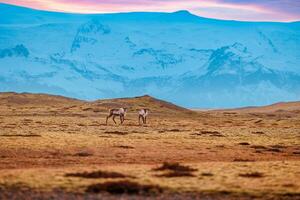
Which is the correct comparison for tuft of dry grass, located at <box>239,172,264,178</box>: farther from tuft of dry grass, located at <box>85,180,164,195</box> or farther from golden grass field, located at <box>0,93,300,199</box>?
tuft of dry grass, located at <box>85,180,164,195</box>

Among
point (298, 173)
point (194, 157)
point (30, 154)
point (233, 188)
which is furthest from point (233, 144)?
point (233, 188)

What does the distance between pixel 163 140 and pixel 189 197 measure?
31017mm

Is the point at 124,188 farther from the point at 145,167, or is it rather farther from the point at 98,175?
the point at 145,167

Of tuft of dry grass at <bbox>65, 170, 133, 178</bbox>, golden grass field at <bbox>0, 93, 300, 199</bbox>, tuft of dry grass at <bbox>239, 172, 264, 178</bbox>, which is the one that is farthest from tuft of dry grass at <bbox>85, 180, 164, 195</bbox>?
tuft of dry grass at <bbox>239, 172, 264, 178</bbox>

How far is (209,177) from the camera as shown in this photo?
27734mm

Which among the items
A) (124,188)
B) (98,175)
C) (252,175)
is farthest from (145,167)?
(124,188)

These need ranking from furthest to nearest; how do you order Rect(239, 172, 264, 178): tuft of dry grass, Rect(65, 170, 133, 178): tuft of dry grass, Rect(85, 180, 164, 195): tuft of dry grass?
Rect(239, 172, 264, 178): tuft of dry grass, Rect(65, 170, 133, 178): tuft of dry grass, Rect(85, 180, 164, 195): tuft of dry grass

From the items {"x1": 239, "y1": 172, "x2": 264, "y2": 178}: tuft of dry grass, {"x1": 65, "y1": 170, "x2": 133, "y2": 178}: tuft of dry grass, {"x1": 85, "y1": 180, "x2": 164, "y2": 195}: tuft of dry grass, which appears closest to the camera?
{"x1": 85, "y1": 180, "x2": 164, "y2": 195}: tuft of dry grass

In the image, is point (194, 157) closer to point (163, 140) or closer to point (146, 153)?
point (146, 153)

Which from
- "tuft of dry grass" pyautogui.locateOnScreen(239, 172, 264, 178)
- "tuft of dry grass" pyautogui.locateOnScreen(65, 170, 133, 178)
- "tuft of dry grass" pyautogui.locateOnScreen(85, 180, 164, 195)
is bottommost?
"tuft of dry grass" pyautogui.locateOnScreen(85, 180, 164, 195)

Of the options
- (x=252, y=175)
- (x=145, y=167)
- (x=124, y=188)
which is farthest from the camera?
(x=145, y=167)

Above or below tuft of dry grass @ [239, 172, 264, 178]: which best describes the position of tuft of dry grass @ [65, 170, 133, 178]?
above

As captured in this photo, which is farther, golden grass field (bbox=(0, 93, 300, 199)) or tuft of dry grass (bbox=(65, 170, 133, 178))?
tuft of dry grass (bbox=(65, 170, 133, 178))

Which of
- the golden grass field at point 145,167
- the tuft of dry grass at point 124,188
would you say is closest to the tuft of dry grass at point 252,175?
the golden grass field at point 145,167
